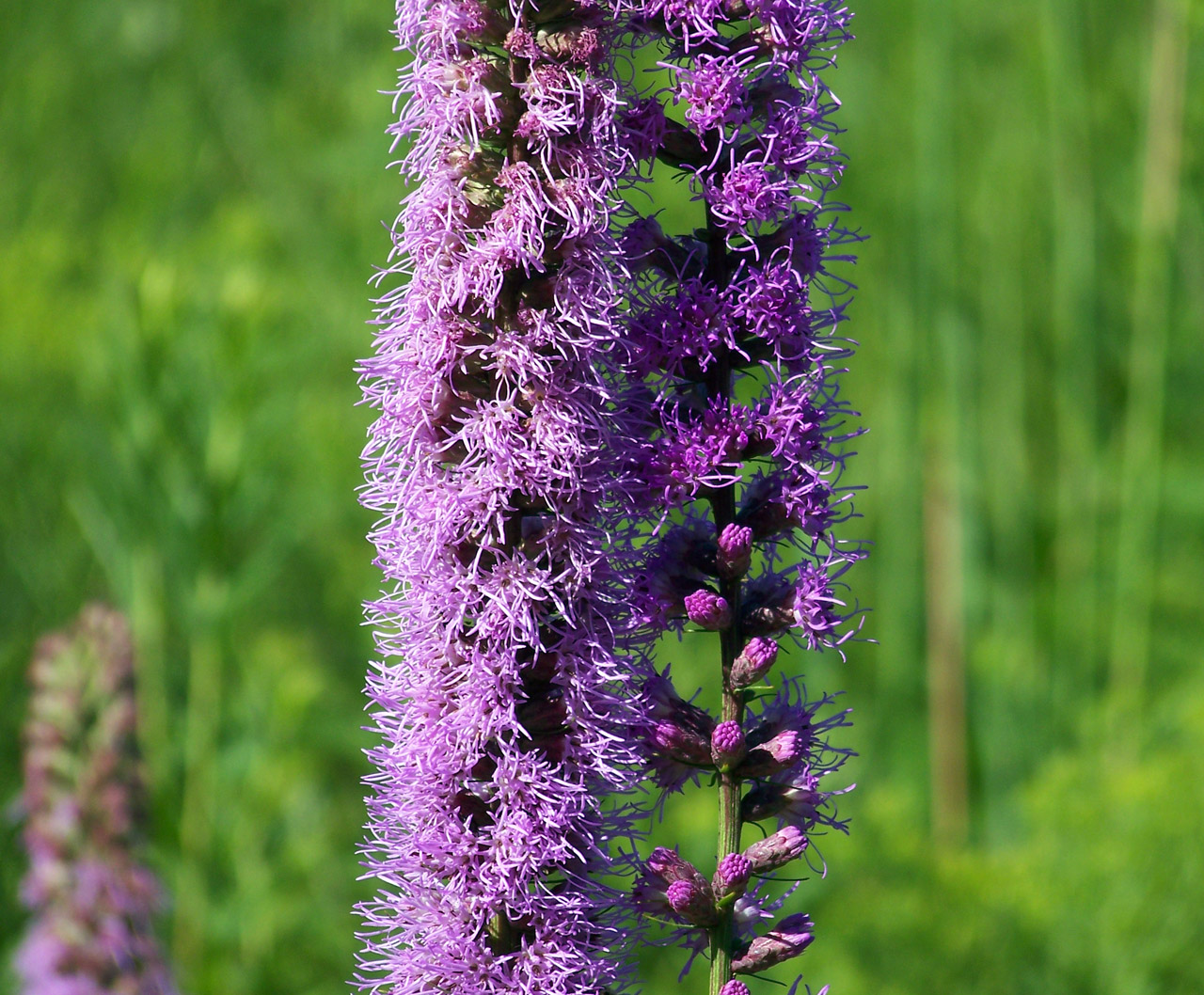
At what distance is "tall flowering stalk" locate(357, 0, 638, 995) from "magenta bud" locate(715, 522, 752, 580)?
16 cm

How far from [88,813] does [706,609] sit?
287 centimetres

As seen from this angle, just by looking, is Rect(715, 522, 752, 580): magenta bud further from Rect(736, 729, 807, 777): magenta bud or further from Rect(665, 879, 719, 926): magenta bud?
Rect(665, 879, 719, 926): magenta bud

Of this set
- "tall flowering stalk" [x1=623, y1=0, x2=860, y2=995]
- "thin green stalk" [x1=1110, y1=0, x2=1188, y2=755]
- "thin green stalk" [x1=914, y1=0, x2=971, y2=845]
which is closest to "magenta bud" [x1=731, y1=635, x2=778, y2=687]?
"tall flowering stalk" [x1=623, y1=0, x2=860, y2=995]

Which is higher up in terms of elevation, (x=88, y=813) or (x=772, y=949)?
(x=88, y=813)

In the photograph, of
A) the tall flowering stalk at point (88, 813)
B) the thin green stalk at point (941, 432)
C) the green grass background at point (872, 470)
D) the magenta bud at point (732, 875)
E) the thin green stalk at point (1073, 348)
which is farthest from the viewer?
the thin green stalk at point (1073, 348)

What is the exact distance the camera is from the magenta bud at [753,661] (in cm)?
175

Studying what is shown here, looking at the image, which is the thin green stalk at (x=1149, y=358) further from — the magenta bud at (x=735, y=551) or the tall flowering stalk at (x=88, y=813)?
the magenta bud at (x=735, y=551)

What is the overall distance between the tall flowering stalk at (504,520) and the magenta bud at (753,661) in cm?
15

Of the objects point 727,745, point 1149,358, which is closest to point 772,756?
point 727,745

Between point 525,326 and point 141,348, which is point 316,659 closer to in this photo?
point 141,348

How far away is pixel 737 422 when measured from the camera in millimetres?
1802

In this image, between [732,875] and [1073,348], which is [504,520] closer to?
[732,875]

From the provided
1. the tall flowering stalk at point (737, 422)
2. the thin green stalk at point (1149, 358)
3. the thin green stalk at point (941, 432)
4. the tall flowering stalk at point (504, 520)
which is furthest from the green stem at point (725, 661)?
the thin green stalk at point (1149, 358)

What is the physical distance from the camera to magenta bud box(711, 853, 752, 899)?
173 centimetres
